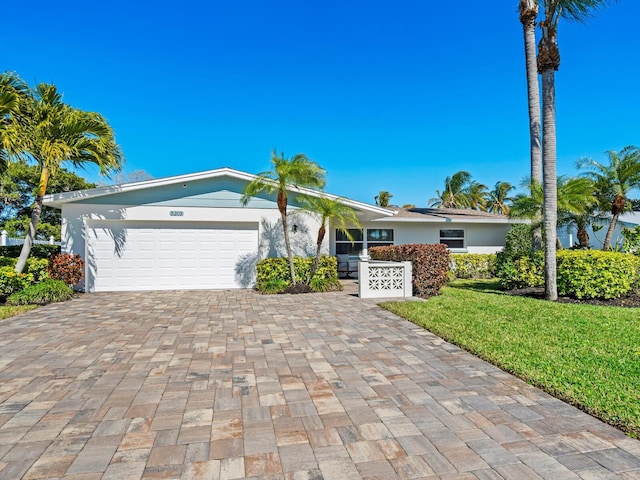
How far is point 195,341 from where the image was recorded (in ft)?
18.2

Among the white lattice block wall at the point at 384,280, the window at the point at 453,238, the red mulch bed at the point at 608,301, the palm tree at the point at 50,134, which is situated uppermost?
the palm tree at the point at 50,134

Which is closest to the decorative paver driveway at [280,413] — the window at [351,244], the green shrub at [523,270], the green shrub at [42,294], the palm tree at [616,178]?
the green shrub at [42,294]

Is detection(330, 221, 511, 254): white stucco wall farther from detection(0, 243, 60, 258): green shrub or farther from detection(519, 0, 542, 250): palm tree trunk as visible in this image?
detection(0, 243, 60, 258): green shrub

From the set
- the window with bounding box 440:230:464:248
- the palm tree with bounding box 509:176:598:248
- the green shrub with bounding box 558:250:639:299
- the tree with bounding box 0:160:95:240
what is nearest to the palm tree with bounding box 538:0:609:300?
the green shrub with bounding box 558:250:639:299

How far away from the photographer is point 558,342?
5.28m

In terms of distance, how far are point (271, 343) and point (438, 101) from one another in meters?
15.3

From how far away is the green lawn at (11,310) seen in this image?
7441 mm

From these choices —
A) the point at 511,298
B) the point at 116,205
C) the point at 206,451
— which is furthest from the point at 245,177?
the point at 206,451

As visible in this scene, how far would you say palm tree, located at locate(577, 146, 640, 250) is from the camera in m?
12.1

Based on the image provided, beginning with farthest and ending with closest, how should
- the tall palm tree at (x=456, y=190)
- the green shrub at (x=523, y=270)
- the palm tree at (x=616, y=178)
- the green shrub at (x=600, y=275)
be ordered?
the tall palm tree at (x=456, y=190) < the palm tree at (x=616, y=178) < the green shrub at (x=523, y=270) < the green shrub at (x=600, y=275)

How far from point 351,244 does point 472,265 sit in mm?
5210

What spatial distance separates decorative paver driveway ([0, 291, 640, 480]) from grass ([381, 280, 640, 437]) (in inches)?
9.2

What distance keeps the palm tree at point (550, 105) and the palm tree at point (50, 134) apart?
460 inches

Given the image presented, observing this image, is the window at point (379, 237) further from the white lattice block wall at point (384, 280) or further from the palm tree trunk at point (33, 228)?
the palm tree trunk at point (33, 228)
